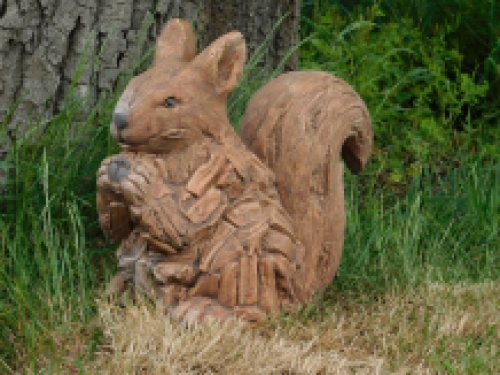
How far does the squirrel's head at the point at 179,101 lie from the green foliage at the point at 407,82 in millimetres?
1896

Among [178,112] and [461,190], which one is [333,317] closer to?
[178,112]

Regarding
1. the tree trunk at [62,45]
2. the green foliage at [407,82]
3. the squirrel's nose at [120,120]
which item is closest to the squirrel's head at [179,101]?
the squirrel's nose at [120,120]

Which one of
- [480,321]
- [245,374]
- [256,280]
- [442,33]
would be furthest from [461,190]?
[245,374]

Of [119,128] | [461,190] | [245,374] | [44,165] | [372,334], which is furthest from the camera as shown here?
[461,190]

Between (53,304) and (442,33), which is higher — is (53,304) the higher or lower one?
the lower one

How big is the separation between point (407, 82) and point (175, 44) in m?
2.68

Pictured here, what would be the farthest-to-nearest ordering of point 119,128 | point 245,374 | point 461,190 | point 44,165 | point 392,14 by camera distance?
point 392,14
point 461,190
point 44,165
point 119,128
point 245,374

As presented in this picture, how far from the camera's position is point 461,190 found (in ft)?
16.1

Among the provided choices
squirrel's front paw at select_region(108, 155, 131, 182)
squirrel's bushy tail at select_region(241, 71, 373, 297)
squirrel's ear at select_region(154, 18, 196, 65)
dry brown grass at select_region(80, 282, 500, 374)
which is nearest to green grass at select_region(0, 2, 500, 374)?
dry brown grass at select_region(80, 282, 500, 374)

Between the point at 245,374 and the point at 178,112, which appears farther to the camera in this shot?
the point at 178,112

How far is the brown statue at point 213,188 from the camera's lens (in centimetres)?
290

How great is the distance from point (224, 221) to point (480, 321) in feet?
3.62

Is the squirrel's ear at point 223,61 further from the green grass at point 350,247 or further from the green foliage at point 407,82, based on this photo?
the green foliage at point 407,82

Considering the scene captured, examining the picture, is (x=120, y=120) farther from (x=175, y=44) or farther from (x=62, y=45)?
(x=62, y=45)
